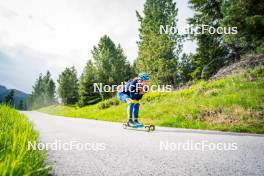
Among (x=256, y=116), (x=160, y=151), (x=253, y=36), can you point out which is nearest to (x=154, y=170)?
(x=160, y=151)

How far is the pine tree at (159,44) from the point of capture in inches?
Result: 1231

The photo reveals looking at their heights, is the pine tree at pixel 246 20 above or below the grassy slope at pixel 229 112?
above

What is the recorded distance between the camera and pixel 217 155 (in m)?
3.17

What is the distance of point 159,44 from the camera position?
103 feet

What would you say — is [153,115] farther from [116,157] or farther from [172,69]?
[172,69]

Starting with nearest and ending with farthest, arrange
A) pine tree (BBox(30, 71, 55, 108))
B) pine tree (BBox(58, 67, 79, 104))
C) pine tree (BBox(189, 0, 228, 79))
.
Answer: pine tree (BBox(189, 0, 228, 79)), pine tree (BBox(58, 67, 79, 104)), pine tree (BBox(30, 71, 55, 108))

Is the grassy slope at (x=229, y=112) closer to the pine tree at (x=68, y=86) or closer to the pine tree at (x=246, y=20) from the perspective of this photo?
the pine tree at (x=246, y=20)

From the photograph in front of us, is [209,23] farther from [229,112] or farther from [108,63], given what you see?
[108,63]

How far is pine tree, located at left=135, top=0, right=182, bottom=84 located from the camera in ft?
103

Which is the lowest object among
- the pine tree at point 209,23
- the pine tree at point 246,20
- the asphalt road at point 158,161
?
the asphalt road at point 158,161

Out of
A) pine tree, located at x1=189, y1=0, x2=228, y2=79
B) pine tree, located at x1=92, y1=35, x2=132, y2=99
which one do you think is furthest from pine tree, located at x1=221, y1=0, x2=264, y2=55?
pine tree, located at x1=92, y1=35, x2=132, y2=99

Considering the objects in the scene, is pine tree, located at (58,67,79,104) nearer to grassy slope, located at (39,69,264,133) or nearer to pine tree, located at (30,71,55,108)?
pine tree, located at (30,71,55,108)

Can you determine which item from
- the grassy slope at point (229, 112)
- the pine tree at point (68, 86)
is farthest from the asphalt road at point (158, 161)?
the pine tree at point (68, 86)

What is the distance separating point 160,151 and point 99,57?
42.3m
